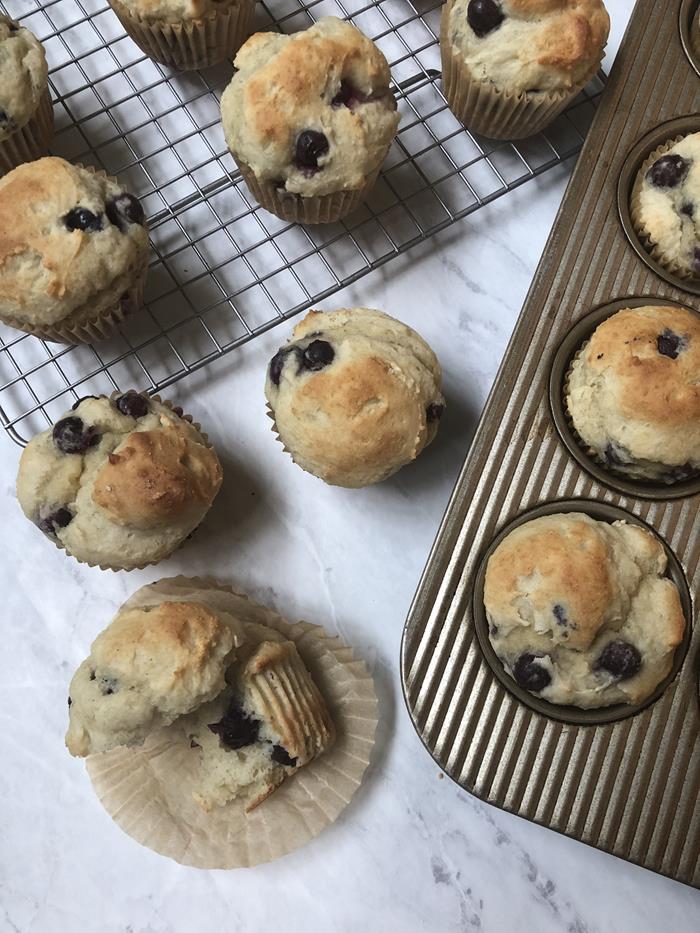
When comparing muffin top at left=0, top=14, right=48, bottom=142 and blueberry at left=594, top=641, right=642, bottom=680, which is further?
muffin top at left=0, top=14, right=48, bottom=142

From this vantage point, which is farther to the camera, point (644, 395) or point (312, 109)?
point (312, 109)

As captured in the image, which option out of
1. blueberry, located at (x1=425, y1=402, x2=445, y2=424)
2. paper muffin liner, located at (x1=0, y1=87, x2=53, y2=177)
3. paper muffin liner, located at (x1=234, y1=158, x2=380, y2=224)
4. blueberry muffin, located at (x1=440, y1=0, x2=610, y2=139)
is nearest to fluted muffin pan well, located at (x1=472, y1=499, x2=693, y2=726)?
blueberry, located at (x1=425, y1=402, x2=445, y2=424)

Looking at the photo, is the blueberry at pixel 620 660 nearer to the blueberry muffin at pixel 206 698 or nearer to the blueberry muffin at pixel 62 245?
the blueberry muffin at pixel 206 698

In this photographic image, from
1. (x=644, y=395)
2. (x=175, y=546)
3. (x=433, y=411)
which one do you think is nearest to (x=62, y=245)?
(x=175, y=546)

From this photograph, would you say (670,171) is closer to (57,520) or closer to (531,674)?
(531,674)

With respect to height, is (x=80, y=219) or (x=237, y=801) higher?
(x=80, y=219)

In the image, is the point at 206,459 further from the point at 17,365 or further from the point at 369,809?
the point at 369,809

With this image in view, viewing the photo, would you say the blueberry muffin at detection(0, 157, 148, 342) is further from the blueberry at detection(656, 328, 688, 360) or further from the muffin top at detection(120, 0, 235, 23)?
the blueberry at detection(656, 328, 688, 360)
